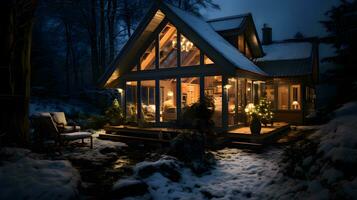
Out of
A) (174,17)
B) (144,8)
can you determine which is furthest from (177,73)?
(144,8)

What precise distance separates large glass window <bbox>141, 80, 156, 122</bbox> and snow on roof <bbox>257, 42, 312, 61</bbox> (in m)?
8.62

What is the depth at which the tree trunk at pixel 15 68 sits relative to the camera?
697 centimetres

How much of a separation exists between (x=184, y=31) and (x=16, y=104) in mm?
7017

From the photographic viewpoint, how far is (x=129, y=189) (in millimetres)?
5422

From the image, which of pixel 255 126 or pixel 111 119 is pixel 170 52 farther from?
pixel 255 126

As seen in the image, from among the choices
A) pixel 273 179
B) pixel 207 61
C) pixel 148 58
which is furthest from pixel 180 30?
pixel 273 179

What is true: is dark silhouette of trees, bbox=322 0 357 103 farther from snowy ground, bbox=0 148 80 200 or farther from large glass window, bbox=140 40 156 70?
snowy ground, bbox=0 148 80 200

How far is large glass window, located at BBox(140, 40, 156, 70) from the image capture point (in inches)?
523

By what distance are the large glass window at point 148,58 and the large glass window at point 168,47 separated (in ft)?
1.58

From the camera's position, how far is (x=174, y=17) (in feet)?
38.8

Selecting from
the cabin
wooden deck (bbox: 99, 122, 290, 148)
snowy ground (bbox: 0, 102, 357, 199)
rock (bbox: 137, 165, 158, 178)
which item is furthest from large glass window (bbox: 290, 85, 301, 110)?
rock (bbox: 137, 165, 158, 178)

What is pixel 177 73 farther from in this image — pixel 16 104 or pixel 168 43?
pixel 16 104

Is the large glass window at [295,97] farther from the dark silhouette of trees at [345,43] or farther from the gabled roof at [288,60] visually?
the dark silhouette of trees at [345,43]

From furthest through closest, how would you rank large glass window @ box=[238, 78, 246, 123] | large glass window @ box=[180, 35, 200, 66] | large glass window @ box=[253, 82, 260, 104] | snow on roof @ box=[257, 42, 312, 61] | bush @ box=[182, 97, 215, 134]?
snow on roof @ box=[257, 42, 312, 61], large glass window @ box=[253, 82, 260, 104], large glass window @ box=[238, 78, 246, 123], large glass window @ box=[180, 35, 200, 66], bush @ box=[182, 97, 215, 134]
